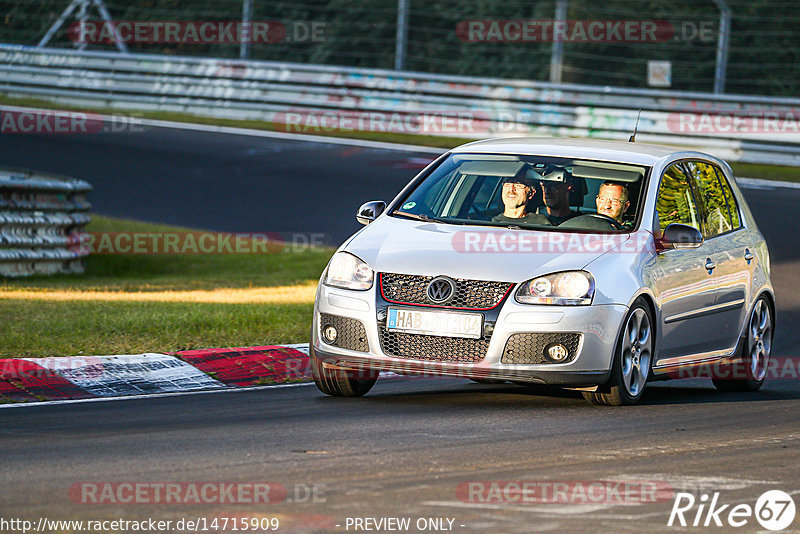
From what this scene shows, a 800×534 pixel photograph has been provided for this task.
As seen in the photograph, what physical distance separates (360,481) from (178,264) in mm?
12264

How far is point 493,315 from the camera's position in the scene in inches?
306

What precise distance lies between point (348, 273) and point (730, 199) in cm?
329

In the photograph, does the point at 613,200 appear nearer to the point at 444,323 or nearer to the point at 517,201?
the point at 517,201

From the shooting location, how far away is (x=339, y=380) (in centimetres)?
846

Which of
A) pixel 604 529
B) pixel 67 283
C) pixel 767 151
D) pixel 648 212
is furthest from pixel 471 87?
pixel 604 529

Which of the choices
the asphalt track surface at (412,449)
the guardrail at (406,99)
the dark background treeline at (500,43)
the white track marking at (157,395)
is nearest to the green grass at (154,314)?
the white track marking at (157,395)

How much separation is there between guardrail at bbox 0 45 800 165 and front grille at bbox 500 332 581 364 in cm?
1469

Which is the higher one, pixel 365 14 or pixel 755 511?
pixel 365 14

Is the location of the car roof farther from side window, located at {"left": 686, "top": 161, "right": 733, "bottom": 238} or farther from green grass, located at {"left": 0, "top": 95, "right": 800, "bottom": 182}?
green grass, located at {"left": 0, "top": 95, "right": 800, "bottom": 182}

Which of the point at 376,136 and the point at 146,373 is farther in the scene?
the point at 376,136

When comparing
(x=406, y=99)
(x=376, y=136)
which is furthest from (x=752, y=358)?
(x=376, y=136)

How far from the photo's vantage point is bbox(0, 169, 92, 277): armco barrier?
15641 mm

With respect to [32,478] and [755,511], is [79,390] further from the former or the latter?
[755,511]

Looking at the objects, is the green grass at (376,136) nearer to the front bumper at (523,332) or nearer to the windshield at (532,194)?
the windshield at (532,194)
